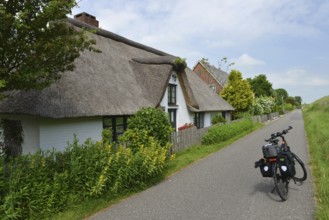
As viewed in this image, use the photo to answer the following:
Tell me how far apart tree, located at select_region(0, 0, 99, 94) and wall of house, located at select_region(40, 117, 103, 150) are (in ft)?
12.6

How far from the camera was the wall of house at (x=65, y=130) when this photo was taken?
9930mm

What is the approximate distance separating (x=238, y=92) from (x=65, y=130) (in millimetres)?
23504

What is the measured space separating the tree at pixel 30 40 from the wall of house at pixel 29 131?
150 inches

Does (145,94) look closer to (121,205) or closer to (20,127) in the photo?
(20,127)

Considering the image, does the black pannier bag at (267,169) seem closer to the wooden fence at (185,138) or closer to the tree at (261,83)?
the wooden fence at (185,138)

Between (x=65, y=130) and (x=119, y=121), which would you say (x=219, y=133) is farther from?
(x=65, y=130)

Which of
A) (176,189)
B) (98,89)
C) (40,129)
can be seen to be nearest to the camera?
(176,189)

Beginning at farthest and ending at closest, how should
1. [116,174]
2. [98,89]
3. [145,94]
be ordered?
[145,94], [98,89], [116,174]

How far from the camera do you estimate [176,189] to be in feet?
24.8

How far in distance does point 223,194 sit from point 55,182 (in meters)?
4.20

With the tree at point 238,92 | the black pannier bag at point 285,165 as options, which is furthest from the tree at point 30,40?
the tree at point 238,92

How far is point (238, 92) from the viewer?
3042 centimetres

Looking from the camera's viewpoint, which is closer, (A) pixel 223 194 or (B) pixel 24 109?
(A) pixel 223 194

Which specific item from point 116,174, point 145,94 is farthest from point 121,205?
point 145,94
